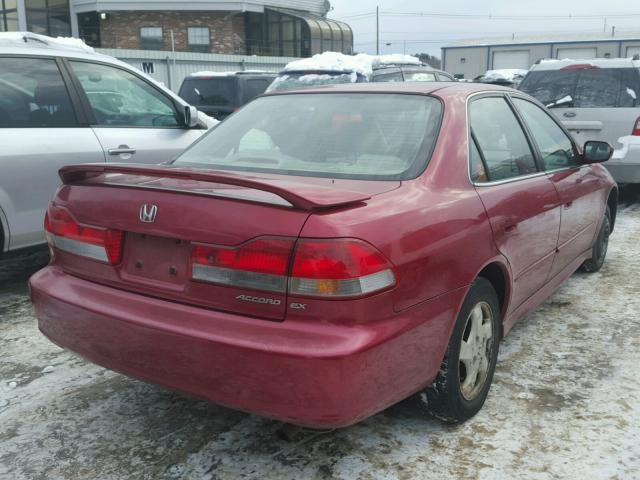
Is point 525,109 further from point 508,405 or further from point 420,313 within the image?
point 420,313

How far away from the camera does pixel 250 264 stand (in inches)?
93.6

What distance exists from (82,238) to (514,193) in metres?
2.08

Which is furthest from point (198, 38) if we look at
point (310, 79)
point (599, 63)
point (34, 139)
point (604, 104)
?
point (34, 139)

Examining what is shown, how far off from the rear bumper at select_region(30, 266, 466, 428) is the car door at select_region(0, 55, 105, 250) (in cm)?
217

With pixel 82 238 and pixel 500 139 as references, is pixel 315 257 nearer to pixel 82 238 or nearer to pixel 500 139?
pixel 82 238

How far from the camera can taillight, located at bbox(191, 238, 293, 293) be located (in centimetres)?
234

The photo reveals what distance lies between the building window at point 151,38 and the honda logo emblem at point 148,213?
29900mm

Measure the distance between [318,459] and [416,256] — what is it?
974mm

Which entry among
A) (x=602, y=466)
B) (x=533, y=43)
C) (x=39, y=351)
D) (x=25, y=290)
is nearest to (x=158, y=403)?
(x=39, y=351)

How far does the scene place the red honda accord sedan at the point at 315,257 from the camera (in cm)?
232

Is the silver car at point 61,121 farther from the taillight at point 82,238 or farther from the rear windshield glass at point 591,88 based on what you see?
the rear windshield glass at point 591,88

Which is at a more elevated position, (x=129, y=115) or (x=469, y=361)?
(x=129, y=115)

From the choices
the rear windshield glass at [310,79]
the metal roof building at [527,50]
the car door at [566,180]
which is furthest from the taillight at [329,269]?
the metal roof building at [527,50]

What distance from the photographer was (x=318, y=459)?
2801mm
